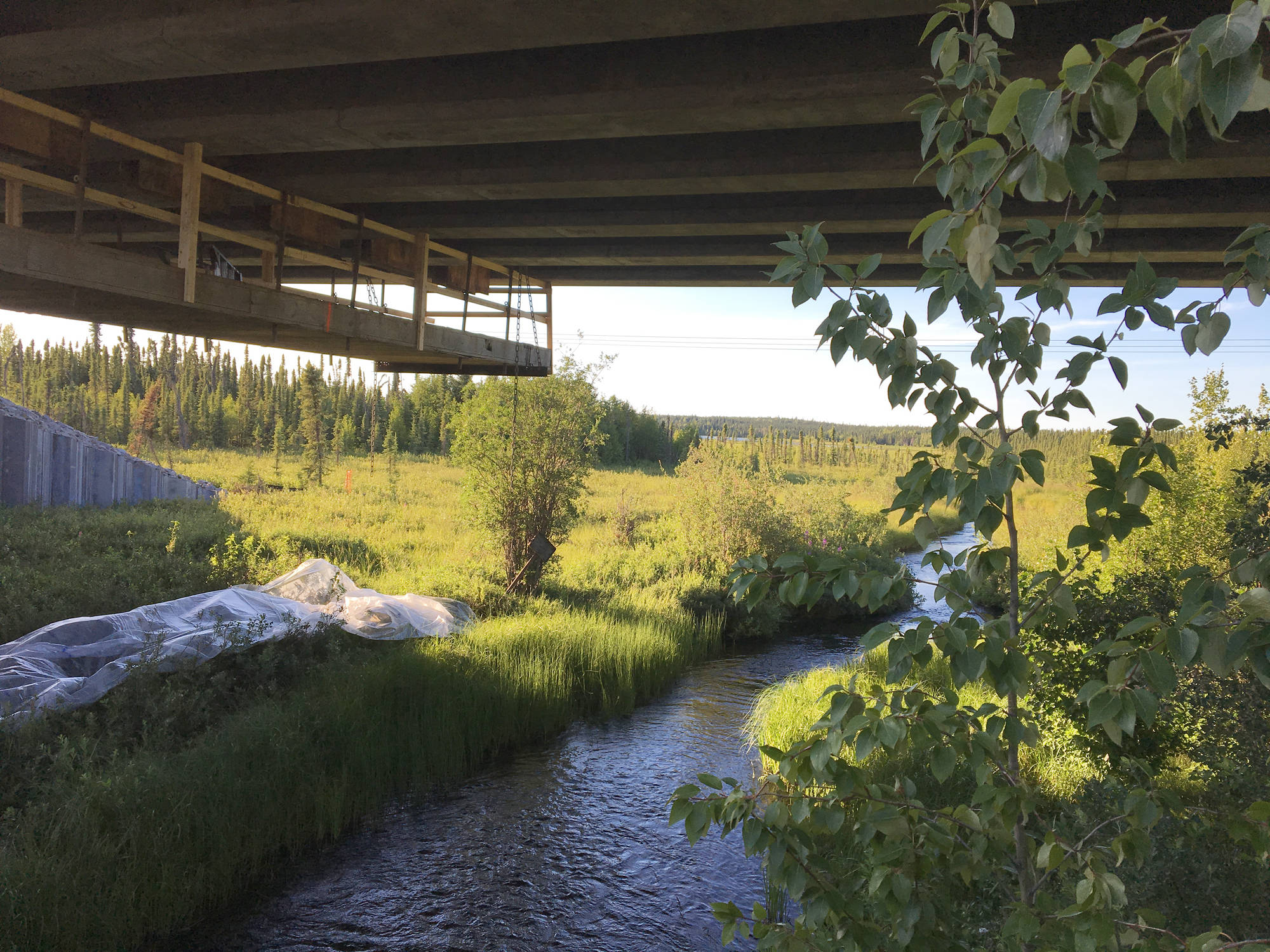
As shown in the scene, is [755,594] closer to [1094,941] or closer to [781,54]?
[1094,941]

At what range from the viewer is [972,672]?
178 cm

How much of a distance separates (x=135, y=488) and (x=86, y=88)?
54.3 feet

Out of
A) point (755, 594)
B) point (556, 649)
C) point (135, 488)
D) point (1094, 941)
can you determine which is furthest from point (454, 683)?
point (135, 488)

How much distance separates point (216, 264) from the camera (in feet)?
33.1

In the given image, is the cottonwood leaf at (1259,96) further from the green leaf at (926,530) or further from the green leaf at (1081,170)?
the green leaf at (926,530)

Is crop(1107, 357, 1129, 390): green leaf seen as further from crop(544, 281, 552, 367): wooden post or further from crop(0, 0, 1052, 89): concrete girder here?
crop(544, 281, 552, 367): wooden post

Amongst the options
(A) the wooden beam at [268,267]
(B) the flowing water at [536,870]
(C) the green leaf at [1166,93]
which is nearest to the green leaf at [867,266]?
(C) the green leaf at [1166,93]

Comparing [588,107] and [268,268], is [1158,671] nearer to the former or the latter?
[588,107]

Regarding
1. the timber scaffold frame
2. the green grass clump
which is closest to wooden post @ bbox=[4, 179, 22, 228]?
the timber scaffold frame

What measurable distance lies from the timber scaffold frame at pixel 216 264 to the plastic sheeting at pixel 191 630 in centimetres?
322

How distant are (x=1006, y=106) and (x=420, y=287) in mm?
9147

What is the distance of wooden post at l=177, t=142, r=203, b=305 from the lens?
7.05 meters

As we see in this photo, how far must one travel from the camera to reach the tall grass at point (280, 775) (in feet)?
16.7

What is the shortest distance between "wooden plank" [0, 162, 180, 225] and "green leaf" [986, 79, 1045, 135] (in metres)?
8.05
